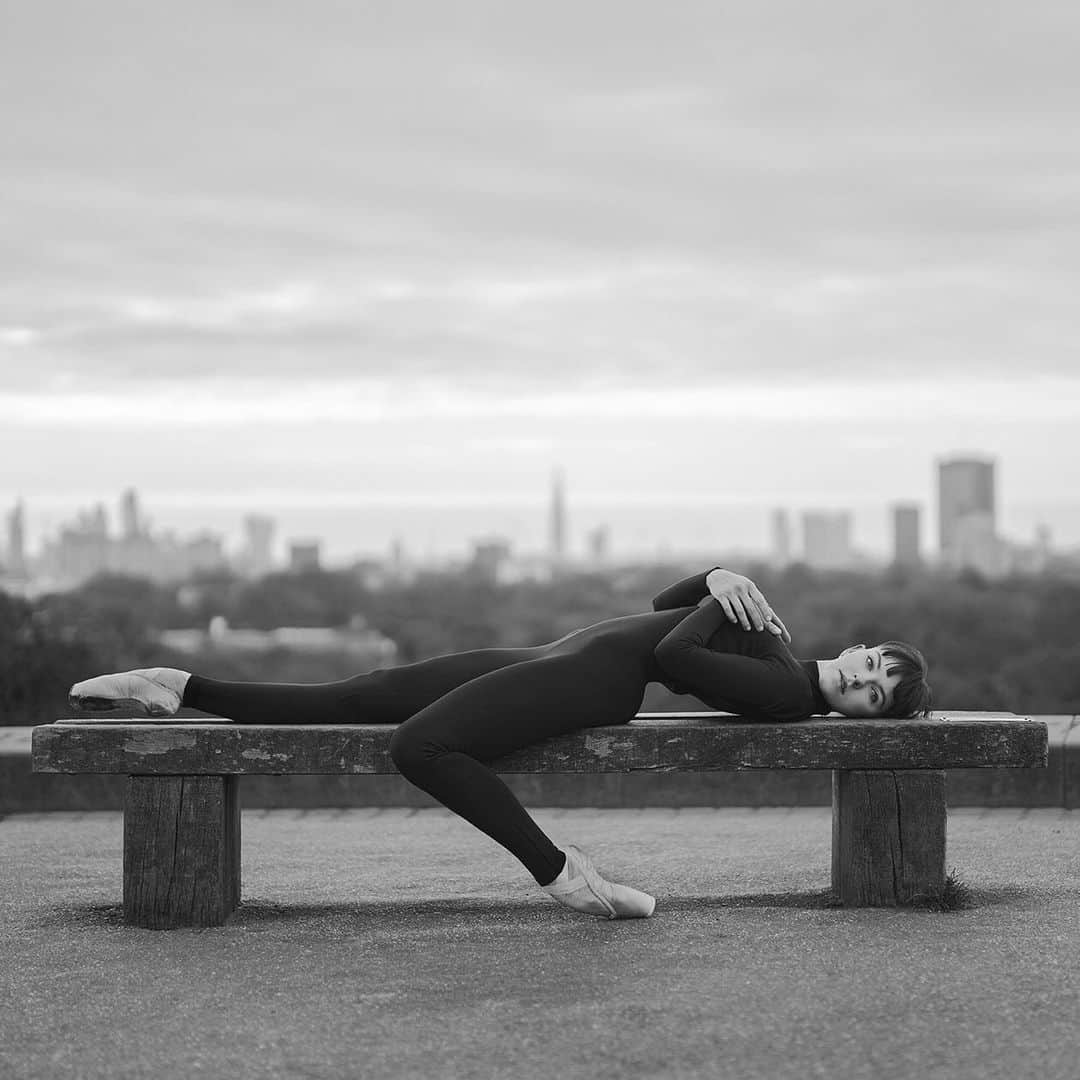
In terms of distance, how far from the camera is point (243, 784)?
813 cm

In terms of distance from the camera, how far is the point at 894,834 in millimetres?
4926

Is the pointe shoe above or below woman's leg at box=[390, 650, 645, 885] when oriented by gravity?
below

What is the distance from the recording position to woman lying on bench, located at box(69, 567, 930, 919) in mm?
4668

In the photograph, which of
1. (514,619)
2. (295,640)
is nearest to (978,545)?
(514,619)

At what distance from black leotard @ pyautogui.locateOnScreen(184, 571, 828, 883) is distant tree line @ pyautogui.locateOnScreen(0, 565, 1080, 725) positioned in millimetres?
18149

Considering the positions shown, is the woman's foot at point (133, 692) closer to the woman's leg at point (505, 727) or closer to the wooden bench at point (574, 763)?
the wooden bench at point (574, 763)

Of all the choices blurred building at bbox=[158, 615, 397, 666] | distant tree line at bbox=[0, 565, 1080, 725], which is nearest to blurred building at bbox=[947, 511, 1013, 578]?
distant tree line at bbox=[0, 565, 1080, 725]

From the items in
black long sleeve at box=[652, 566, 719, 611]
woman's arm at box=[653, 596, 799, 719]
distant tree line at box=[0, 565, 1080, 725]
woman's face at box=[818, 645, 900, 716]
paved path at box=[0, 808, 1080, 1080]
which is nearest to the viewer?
paved path at box=[0, 808, 1080, 1080]

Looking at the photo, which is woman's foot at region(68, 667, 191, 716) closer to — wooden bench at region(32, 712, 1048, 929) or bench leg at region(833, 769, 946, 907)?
wooden bench at region(32, 712, 1048, 929)

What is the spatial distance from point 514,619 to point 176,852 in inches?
2445

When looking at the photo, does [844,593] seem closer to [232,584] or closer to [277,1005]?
[232,584]

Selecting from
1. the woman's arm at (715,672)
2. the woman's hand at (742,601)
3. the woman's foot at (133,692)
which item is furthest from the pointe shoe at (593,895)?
the woman's foot at (133,692)

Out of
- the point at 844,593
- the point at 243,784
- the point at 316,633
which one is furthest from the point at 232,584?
the point at 243,784

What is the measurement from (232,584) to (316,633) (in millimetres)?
11762
